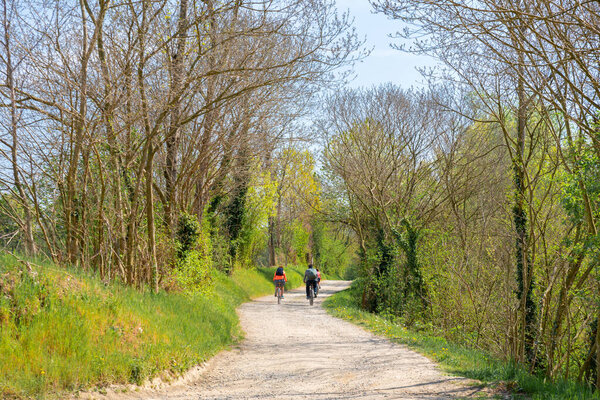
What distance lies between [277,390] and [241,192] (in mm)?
19949

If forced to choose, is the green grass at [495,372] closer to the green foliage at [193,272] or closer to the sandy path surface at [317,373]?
the sandy path surface at [317,373]

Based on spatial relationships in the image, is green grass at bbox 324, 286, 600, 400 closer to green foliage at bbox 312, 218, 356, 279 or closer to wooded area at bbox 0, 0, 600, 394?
wooded area at bbox 0, 0, 600, 394

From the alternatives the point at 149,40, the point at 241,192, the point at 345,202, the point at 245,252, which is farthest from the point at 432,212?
the point at 149,40

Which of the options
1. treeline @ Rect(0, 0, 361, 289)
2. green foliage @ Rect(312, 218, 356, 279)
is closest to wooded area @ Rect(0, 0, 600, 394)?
treeline @ Rect(0, 0, 361, 289)

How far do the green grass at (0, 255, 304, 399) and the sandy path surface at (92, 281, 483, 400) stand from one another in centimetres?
41

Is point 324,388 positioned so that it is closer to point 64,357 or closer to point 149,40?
point 64,357

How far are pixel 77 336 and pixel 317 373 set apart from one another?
3.75 metres

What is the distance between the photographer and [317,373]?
8320 millimetres

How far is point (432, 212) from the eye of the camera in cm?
2200

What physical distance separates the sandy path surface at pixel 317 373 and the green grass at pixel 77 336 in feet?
1.34

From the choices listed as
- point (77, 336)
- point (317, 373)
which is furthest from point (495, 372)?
point (77, 336)

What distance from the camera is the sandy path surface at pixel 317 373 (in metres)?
6.92

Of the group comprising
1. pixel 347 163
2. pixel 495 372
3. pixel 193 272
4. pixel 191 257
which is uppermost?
pixel 347 163

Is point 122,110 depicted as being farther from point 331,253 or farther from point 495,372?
point 331,253
